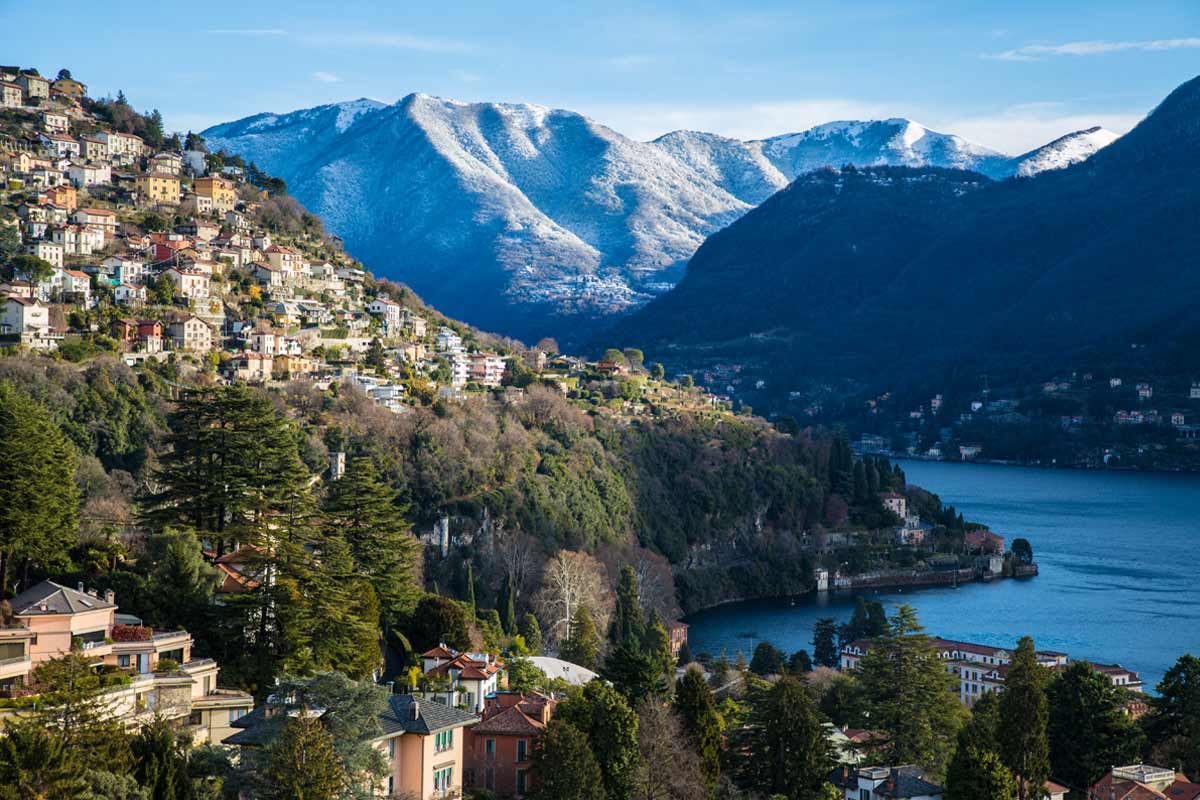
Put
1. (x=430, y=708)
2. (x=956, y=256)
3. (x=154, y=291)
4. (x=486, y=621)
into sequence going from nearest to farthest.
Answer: (x=430, y=708) < (x=486, y=621) < (x=154, y=291) < (x=956, y=256)

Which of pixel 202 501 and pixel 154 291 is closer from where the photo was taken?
pixel 202 501

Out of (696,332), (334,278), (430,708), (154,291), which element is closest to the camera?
(430,708)

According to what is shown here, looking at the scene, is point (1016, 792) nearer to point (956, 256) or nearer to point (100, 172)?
point (100, 172)

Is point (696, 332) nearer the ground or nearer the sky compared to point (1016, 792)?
nearer the sky

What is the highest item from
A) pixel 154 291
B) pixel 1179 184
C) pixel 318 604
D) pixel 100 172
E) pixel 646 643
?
pixel 1179 184

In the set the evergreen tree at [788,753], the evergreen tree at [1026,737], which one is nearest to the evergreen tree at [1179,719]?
the evergreen tree at [1026,737]

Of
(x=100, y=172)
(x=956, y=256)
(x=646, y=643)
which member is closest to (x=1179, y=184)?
(x=956, y=256)
